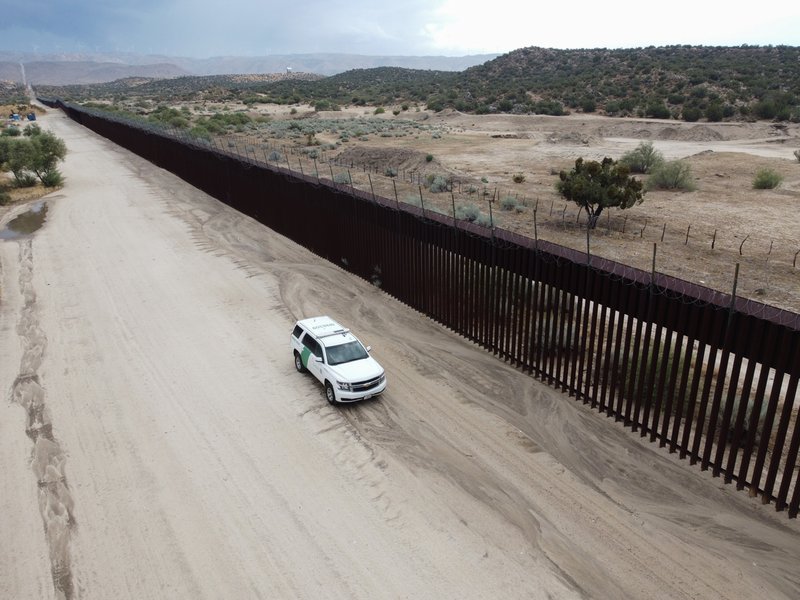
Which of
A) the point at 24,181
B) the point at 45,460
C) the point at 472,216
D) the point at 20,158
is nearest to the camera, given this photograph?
the point at 45,460

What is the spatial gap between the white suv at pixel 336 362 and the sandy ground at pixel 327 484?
1.43 feet

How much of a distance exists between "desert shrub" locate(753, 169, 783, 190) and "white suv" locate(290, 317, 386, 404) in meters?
28.5

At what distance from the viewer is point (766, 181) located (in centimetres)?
3119

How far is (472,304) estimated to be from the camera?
15023mm

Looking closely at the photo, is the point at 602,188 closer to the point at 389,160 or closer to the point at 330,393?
the point at 330,393

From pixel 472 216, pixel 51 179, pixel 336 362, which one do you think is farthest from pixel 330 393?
pixel 51 179

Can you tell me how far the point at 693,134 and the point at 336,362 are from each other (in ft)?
194

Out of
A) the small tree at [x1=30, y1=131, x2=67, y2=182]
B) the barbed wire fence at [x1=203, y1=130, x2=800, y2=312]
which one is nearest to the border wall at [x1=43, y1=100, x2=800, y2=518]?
the barbed wire fence at [x1=203, y1=130, x2=800, y2=312]

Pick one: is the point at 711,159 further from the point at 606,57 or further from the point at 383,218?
the point at 606,57

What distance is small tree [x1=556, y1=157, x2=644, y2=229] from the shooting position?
81.4 ft

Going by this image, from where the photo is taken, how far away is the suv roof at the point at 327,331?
1295 centimetres

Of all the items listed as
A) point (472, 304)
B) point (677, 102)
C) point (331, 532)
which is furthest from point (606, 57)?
point (331, 532)

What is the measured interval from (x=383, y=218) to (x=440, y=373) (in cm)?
651

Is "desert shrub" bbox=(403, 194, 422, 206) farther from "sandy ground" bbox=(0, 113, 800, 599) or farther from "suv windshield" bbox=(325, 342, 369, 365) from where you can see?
"suv windshield" bbox=(325, 342, 369, 365)
